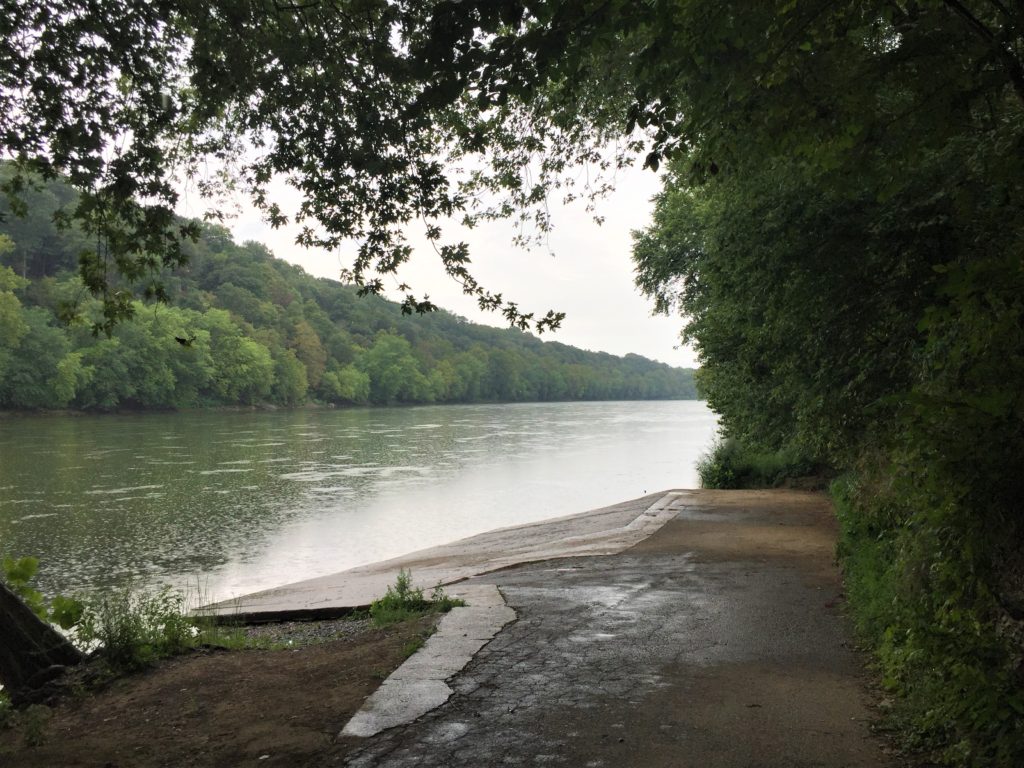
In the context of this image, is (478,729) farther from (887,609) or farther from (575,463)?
(575,463)

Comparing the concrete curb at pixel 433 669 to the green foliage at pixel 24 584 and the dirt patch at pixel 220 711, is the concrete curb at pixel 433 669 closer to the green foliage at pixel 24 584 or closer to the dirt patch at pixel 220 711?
the dirt patch at pixel 220 711

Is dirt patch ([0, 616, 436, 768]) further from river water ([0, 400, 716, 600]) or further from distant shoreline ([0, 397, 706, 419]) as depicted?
distant shoreline ([0, 397, 706, 419])

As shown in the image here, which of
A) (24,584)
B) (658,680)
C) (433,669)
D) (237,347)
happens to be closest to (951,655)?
(658,680)

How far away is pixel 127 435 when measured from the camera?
47.6m

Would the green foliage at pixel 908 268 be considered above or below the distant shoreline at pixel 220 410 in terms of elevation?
above

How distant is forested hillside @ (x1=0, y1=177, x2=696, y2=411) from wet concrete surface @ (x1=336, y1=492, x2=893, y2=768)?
681 cm

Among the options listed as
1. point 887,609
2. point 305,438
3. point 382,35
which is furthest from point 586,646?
point 305,438

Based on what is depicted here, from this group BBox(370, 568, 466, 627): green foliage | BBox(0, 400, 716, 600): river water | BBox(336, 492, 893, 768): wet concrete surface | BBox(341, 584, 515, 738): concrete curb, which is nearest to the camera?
Answer: BBox(336, 492, 893, 768): wet concrete surface

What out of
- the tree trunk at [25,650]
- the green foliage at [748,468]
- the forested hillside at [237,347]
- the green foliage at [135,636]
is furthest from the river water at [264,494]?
the tree trunk at [25,650]

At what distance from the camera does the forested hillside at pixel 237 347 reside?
214ft

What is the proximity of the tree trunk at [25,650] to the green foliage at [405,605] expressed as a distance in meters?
2.69

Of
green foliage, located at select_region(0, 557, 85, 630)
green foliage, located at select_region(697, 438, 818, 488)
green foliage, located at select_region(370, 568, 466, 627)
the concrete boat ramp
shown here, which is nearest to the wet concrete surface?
the concrete boat ramp

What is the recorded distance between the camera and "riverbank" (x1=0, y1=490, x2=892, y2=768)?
4574 millimetres

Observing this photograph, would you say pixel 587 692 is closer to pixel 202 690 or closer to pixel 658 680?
pixel 658 680
